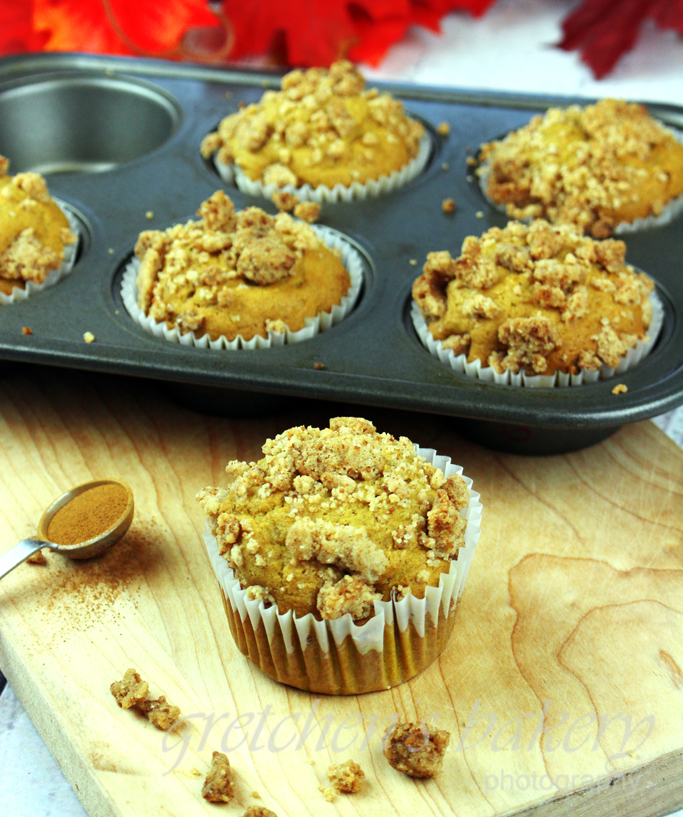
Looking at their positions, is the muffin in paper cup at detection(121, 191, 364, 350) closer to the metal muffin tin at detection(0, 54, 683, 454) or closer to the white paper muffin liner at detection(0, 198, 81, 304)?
the metal muffin tin at detection(0, 54, 683, 454)

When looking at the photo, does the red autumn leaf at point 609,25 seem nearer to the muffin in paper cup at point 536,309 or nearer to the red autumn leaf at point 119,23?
the red autumn leaf at point 119,23

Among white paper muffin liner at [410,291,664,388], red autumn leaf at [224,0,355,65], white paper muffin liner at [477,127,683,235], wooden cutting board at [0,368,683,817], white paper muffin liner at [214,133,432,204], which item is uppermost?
red autumn leaf at [224,0,355,65]

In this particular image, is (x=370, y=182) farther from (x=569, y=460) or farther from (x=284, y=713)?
(x=284, y=713)

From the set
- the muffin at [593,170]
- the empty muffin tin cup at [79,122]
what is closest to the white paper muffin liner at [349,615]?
the muffin at [593,170]

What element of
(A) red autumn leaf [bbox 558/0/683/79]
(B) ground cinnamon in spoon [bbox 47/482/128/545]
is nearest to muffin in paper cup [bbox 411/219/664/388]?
(B) ground cinnamon in spoon [bbox 47/482/128/545]

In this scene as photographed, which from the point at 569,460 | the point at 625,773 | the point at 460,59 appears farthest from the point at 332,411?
the point at 460,59

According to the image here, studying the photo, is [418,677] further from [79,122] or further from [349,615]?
[79,122]
